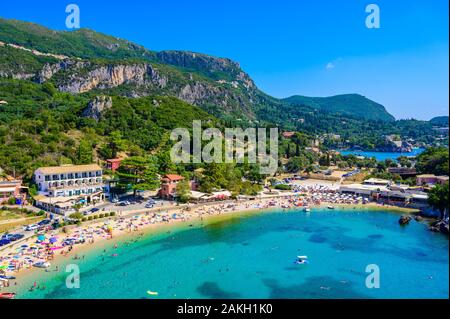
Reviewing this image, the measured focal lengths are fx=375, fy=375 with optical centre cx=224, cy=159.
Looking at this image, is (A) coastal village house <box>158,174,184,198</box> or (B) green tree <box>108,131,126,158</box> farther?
(B) green tree <box>108,131,126,158</box>

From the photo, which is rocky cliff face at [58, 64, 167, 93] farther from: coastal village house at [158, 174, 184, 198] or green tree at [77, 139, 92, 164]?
coastal village house at [158, 174, 184, 198]

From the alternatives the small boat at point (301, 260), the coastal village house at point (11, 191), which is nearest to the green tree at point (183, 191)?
the coastal village house at point (11, 191)

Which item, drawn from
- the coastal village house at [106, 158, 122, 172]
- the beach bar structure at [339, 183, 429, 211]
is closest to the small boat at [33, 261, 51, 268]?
the coastal village house at [106, 158, 122, 172]

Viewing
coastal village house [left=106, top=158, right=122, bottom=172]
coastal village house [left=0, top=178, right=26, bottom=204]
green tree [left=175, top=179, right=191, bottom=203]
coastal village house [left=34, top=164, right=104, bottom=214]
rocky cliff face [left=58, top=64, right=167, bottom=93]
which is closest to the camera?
coastal village house [left=0, top=178, right=26, bottom=204]

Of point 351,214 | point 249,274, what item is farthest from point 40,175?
point 351,214

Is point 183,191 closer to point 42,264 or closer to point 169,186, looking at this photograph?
point 169,186

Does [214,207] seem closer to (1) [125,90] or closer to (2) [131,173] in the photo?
(2) [131,173]

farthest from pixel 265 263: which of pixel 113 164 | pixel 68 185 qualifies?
pixel 113 164
